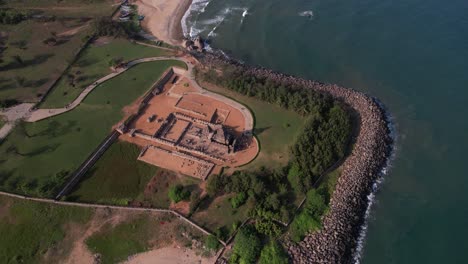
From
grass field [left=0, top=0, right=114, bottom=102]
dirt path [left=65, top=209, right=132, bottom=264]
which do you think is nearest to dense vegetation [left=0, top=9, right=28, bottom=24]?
grass field [left=0, top=0, right=114, bottom=102]

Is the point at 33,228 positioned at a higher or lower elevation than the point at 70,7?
lower

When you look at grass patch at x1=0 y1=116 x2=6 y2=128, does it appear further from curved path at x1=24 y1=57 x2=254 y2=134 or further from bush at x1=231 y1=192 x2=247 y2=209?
bush at x1=231 y1=192 x2=247 y2=209

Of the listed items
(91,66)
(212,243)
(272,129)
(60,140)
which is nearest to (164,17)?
(91,66)

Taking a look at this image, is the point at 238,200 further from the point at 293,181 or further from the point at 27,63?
the point at 27,63

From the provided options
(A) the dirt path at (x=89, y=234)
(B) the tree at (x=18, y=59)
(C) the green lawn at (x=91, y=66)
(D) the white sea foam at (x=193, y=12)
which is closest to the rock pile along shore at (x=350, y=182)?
(A) the dirt path at (x=89, y=234)

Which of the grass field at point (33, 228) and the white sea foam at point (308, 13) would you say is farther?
the white sea foam at point (308, 13)

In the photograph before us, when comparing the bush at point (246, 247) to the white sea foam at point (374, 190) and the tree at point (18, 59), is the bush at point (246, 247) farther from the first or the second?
the tree at point (18, 59)
